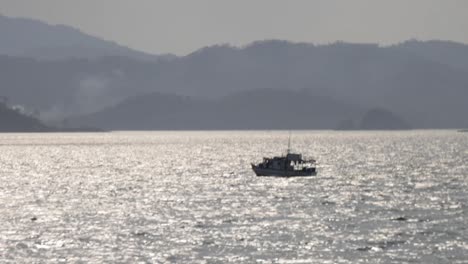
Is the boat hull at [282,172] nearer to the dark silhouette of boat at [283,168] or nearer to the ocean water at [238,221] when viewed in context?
the dark silhouette of boat at [283,168]

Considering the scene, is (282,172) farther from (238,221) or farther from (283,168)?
(238,221)

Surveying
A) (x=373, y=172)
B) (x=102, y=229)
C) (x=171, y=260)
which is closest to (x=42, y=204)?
(x=102, y=229)

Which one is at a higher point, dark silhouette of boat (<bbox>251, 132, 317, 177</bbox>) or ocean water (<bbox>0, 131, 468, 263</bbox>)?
dark silhouette of boat (<bbox>251, 132, 317, 177</bbox>)

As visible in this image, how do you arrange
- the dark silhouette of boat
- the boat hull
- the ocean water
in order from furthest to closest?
the dark silhouette of boat, the boat hull, the ocean water

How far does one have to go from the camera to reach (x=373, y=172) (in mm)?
192250

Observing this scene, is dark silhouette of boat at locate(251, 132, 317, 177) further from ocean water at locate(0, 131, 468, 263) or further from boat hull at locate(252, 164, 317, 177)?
ocean water at locate(0, 131, 468, 263)

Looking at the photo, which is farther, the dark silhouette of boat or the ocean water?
the dark silhouette of boat

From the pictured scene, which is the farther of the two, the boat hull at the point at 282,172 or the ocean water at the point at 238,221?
the boat hull at the point at 282,172

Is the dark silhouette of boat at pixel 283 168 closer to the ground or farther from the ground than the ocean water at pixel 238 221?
farther from the ground

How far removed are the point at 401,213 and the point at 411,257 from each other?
32606 mm

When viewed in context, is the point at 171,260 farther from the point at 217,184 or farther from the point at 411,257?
Result: the point at 217,184

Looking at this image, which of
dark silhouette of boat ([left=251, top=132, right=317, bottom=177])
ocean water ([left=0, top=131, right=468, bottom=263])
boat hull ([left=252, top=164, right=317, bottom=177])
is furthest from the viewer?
dark silhouette of boat ([left=251, top=132, right=317, bottom=177])

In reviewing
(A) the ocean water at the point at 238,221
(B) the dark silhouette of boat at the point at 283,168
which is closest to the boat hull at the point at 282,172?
(B) the dark silhouette of boat at the point at 283,168

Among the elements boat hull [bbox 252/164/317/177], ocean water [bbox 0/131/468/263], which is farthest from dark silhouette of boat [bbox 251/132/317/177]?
ocean water [bbox 0/131/468/263]
